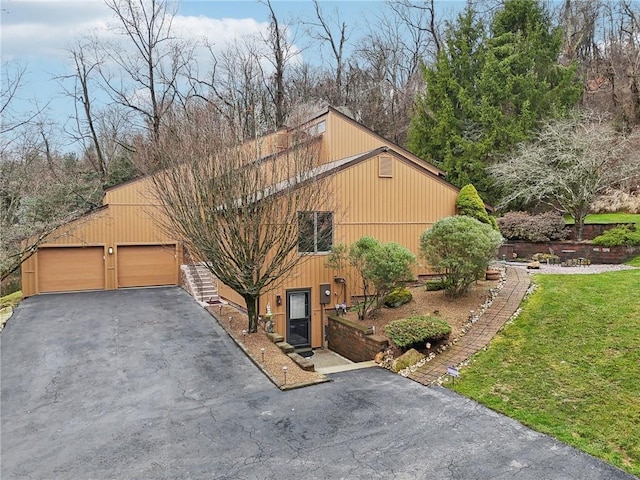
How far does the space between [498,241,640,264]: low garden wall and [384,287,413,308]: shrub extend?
22.9 ft

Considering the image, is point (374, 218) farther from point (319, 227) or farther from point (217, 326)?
point (217, 326)

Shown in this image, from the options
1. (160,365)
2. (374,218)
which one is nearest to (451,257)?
(374,218)

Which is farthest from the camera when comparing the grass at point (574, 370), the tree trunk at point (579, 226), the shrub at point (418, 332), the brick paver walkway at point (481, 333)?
the tree trunk at point (579, 226)

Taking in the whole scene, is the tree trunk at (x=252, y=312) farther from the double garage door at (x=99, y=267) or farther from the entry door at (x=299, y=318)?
the double garage door at (x=99, y=267)

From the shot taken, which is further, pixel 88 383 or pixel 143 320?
pixel 143 320

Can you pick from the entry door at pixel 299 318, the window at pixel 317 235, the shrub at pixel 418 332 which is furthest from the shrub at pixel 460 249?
the entry door at pixel 299 318

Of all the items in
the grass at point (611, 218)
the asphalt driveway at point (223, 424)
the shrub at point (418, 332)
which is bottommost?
the asphalt driveway at point (223, 424)

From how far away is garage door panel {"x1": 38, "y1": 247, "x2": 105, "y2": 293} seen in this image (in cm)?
1755

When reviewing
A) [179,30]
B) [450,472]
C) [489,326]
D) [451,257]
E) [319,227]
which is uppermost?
[179,30]

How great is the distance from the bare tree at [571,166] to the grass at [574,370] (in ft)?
23.3

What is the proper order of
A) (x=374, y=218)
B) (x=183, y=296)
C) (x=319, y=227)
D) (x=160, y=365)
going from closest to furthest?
(x=160, y=365), (x=319, y=227), (x=374, y=218), (x=183, y=296)

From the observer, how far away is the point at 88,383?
916cm

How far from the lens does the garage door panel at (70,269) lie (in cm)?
1755

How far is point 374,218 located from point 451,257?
3663mm
